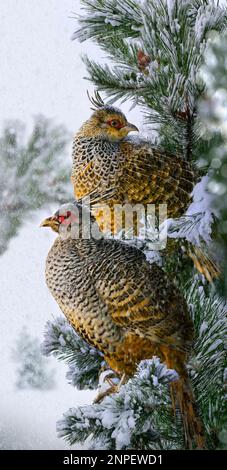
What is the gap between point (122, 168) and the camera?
1.12 m

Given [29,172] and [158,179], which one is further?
[29,172]

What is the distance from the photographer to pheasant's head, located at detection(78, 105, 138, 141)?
1152 millimetres

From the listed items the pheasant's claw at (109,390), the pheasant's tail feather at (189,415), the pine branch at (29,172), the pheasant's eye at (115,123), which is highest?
the pine branch at (29,172)

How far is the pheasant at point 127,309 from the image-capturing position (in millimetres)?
1023

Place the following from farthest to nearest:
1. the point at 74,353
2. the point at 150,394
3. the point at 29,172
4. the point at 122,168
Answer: the point at 29,172 < the point at 74,353 < the point at 122,168 < the point at 150,394

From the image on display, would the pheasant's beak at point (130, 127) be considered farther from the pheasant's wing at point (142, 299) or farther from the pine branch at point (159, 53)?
the pheasant's wing at point (142, 299)

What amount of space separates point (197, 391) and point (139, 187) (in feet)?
1.00

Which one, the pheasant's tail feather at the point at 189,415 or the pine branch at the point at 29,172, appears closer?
the pheasant's tail feather at the point at 189,415

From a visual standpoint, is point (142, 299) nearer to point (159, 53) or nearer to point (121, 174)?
point (121, 174)

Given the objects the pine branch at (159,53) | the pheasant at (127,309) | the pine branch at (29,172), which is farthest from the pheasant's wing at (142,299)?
the pine branch at (29,172)

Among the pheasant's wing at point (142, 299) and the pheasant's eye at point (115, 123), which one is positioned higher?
the pheasant's eye at point (115, 123)

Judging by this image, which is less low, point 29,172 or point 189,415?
point 29,172

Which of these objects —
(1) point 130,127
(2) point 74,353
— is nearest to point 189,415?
(2) point 74,353

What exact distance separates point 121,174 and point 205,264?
0.67 feet
